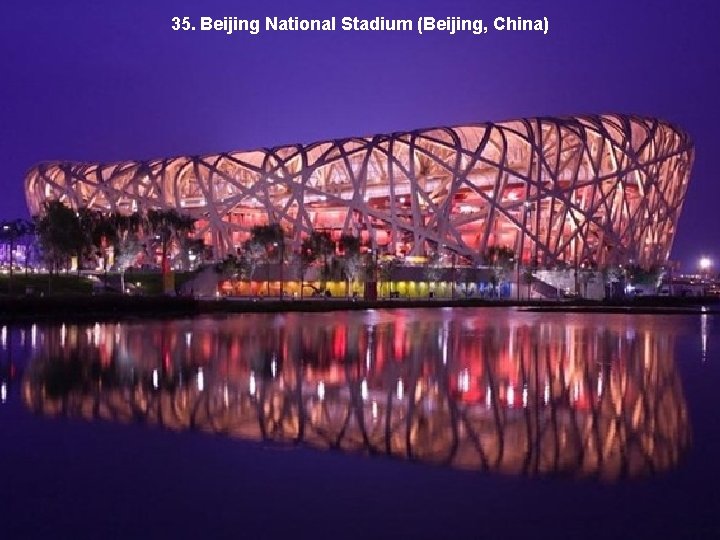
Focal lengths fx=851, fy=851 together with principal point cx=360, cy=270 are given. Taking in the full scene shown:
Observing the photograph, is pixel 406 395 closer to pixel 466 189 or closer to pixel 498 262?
pixel 498 262

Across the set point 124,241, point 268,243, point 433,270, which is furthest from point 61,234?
point 433,270

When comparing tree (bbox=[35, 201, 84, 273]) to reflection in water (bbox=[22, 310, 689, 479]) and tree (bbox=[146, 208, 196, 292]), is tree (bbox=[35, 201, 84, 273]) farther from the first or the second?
reflection in water (bbox=[22, 310, 689, 479])

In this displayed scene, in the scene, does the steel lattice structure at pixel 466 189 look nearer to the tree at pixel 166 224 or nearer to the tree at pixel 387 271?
the tree at pixel 387 271

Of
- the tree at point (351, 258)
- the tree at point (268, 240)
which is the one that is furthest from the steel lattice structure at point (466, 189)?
the tree at point (268, 240)

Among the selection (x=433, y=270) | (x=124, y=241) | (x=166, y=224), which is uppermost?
(x=166, y=224)

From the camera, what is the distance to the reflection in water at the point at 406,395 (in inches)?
397

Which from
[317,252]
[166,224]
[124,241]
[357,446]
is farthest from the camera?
[317,252]

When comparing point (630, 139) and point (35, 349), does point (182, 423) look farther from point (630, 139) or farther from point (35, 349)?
point (630, 139)

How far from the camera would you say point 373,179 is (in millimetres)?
101250

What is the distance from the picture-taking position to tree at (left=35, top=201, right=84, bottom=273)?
6750 cm

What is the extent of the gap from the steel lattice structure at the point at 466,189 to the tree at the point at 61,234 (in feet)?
99.8

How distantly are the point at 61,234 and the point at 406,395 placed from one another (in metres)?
58.8

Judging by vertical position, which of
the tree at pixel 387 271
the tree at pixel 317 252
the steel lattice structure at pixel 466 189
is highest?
the steel lattice structure at pixel 466 189

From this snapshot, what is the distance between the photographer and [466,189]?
9481 cm
